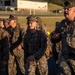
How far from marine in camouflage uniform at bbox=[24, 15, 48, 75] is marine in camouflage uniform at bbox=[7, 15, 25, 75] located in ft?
4.53

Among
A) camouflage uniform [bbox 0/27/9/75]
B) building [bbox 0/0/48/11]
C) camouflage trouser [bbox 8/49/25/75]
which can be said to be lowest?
building [bbox 0/0/48/11]

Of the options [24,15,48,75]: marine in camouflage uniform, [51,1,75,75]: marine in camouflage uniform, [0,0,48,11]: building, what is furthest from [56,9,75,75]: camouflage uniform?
[0,0,48,11]: building

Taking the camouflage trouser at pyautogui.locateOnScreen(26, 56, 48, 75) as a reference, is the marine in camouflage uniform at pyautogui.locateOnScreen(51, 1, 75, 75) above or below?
above

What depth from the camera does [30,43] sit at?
24.8 feet

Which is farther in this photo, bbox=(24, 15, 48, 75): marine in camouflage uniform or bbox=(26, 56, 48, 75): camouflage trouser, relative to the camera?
bbox=(26, 56, 48, 75): camouflage trouser

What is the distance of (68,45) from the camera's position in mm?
5609

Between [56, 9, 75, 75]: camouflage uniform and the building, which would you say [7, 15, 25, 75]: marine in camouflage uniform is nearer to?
[56, 9, 75, 75]: camouflage uniform

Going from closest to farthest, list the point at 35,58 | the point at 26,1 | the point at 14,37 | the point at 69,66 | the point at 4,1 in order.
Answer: the point at 69,66
the point at 35,58
the point at 14,37
the point at 26,1
the point at 4,1

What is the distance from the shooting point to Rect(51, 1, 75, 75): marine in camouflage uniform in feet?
18.4

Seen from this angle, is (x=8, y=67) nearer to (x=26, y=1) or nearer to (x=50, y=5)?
(x=26, y=1)

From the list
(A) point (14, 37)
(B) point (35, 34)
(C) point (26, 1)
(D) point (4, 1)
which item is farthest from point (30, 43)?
(D) point (4, 1)

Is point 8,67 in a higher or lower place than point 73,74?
lower

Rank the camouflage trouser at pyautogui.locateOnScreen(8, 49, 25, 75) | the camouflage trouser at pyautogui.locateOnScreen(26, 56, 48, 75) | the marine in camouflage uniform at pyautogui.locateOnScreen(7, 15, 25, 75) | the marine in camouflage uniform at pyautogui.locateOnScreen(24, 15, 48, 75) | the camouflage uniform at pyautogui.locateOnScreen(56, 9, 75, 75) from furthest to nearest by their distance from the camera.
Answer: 1. the camouflage trouser at pyautogui.locateOnScreen(8, 49, 25, 75)
2. the marine in camouflage uniform at pyautogui.locateOnScreen(7, 15, 25, 75)
3. the camouflage trouser at pyautogui.locateOnScreen(26, 56, 48, 75)
4. the marine in camouflage uniform at pyautogui.locateOnScreen(24, 15, 48, 75)
5. the camouflage uniform at pyautogui.locateOnScreen(56, 9, 75, 75)

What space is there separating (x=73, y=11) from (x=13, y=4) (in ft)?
261
